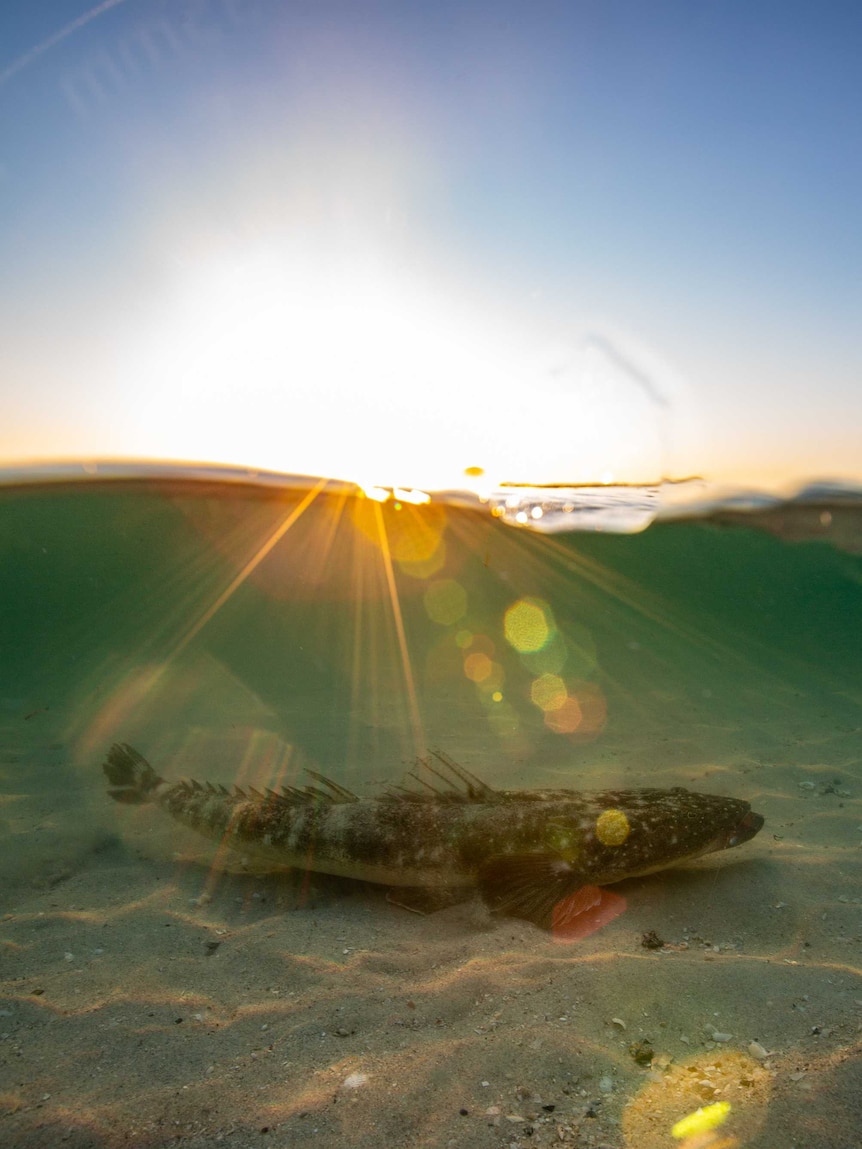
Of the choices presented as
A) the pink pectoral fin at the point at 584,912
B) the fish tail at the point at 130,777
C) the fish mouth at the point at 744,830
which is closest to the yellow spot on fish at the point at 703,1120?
the pink pectoral fin at the point at 584,912

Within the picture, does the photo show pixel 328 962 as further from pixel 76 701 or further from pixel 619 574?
pixel 619 574

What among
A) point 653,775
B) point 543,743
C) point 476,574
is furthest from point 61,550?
point 653,775

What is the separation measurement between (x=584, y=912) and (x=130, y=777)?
3.64 m

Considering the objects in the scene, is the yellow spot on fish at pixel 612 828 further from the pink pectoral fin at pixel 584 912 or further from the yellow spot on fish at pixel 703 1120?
the yellow spot on fish at pixel 703 1120

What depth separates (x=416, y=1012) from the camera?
9.39 ft

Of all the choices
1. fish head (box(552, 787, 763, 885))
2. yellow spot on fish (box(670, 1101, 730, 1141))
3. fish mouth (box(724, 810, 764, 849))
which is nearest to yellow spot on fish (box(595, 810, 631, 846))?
fish head (box(552, 787, 763, 885))

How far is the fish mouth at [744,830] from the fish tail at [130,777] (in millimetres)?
4172

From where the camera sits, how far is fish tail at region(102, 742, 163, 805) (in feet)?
16.6

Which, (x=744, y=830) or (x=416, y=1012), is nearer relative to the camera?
(x=416, y=1012)

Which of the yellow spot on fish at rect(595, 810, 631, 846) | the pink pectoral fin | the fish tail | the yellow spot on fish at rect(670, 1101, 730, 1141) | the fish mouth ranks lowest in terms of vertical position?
the pink pectoral fin

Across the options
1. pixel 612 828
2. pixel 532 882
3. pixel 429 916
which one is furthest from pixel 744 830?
pixel 429 916

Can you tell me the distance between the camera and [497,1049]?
2.58 metres

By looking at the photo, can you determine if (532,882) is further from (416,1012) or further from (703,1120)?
(703,1120)

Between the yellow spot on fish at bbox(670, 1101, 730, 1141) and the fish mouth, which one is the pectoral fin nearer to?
the fish mouth
